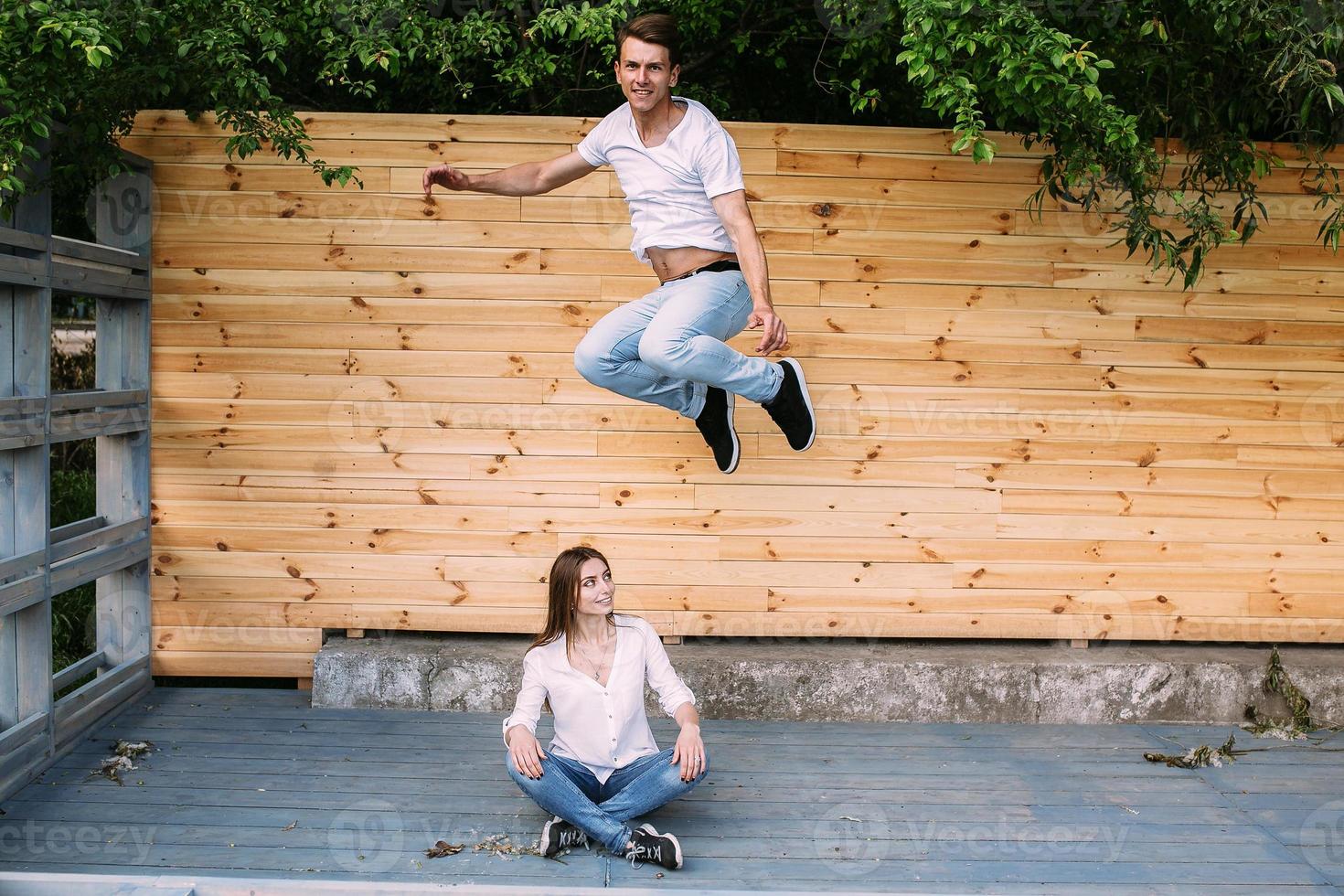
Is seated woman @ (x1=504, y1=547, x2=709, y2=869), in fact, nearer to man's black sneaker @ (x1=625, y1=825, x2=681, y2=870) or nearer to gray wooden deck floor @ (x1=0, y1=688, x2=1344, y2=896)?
man's black sneaker @ (x1=625, y1=825, x2=681, y2=870)

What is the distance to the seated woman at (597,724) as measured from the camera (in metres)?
3.44

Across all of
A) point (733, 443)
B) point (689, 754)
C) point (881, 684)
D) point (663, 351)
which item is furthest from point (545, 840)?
point (881, 684)

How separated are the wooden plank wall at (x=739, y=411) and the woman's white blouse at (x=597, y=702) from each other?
3.99ft

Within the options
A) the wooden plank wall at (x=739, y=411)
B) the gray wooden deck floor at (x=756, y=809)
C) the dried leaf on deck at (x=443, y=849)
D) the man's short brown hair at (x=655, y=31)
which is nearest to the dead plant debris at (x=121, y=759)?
the gray wooden deck floor at (x=756, y=809)

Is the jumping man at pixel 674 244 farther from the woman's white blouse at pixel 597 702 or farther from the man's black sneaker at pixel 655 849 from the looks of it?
the man's black sneaker at pixel 655 849

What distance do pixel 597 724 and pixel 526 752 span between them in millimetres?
284

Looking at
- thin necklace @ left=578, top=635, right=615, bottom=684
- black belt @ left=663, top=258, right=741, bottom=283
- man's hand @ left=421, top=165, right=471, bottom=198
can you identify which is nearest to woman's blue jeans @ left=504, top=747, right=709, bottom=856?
thin necklace @ left=578, top=635, right=615, bottom=684

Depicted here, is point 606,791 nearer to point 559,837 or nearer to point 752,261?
point 559,837

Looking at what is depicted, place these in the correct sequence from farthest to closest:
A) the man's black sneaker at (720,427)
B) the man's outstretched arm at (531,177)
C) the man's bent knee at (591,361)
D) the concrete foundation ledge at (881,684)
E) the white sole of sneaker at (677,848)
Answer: the concrete foundation ledge at (881,684)
the man's black sneaker at (720,427)
the man's outstretched arm at (531,177)
the man's bent knee at (591,361)
the white sole of sneaker at (677,848)

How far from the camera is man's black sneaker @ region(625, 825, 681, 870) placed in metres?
3.37

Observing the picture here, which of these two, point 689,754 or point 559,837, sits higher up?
point 689,754

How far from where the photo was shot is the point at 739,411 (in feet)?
15.7

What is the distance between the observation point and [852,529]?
4.87 metres

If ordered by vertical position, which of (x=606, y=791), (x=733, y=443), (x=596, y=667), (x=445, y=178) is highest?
(x=445, y=178)
